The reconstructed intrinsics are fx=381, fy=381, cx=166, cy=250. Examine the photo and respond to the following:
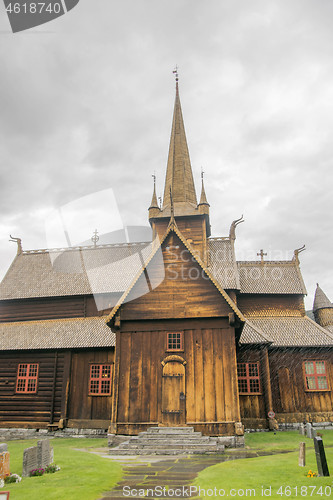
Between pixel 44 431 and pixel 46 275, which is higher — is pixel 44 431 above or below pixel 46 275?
below

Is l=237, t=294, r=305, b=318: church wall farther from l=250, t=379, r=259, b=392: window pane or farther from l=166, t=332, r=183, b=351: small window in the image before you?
l=166, t=332, r=183, b=351: small window

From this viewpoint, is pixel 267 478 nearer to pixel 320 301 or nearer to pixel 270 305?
pixel 270 305

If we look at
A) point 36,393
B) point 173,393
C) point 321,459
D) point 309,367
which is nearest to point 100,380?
point 36,393

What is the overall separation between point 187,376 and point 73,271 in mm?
15607

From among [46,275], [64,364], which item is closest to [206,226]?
[46,275]

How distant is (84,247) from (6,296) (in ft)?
24.5

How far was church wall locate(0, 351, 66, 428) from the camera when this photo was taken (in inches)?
947

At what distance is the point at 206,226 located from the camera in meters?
33.6

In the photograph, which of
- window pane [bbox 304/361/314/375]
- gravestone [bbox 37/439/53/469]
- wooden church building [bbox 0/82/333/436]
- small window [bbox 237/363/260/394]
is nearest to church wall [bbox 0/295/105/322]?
wooden church building [bbox 0/82/333/436]

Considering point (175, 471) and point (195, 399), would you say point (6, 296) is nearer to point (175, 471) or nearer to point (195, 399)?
point (195, 399)

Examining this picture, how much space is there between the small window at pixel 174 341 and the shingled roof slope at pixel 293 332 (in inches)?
330

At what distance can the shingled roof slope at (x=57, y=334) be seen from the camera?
80.1 ft

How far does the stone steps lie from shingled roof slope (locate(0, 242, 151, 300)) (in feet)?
38.7

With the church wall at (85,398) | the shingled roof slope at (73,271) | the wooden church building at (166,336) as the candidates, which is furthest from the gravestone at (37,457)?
the shingled roof slope at (73,271)
